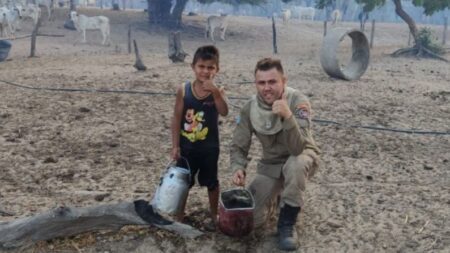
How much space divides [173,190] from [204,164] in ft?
1.01

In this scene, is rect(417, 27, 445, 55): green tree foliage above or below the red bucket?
above

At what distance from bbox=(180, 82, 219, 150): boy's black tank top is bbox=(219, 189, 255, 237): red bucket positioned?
0.40 metres

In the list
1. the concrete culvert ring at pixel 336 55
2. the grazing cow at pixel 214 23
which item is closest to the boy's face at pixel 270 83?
the concrete culvert ring at pixel 336 55

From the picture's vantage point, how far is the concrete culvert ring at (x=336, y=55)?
33.3 feet

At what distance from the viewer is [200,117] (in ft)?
11.7

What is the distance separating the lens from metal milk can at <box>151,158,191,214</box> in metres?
3.49

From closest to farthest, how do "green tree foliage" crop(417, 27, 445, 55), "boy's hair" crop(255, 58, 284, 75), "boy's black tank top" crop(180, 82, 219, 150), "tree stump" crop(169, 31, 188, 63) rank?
"boy's hair" crop(255, 58, 284, 75) → "boy's black tank top" crop(180, 82, 219, 150) → "tree stump" crop(169, 31, 188, 63) → "green tree foliage" crop(417, 27, 445, 55)

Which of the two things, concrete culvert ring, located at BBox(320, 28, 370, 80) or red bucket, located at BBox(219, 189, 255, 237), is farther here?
concrete culvert ring, located at BBox(320, 28, 370, 80)

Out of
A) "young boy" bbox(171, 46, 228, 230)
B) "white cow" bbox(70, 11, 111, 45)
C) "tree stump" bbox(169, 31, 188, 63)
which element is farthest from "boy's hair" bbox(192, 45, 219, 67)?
"white cow" bbox(70, 11, 111, 45)

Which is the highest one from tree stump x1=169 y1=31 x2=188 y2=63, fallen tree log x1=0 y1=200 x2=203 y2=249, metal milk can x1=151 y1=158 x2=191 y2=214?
tree stump x1=169 y1=31 x2=188 y2=63

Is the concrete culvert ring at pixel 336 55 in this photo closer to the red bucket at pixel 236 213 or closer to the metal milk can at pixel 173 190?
the red bucket at pixel 236 213

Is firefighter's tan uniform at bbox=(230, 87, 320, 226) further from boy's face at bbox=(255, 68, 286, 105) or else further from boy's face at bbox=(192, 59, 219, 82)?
boy's face at bbox=(192, 59, 219, 82)

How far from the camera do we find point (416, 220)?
3855mm

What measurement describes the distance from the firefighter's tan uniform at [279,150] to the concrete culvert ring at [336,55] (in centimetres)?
669
